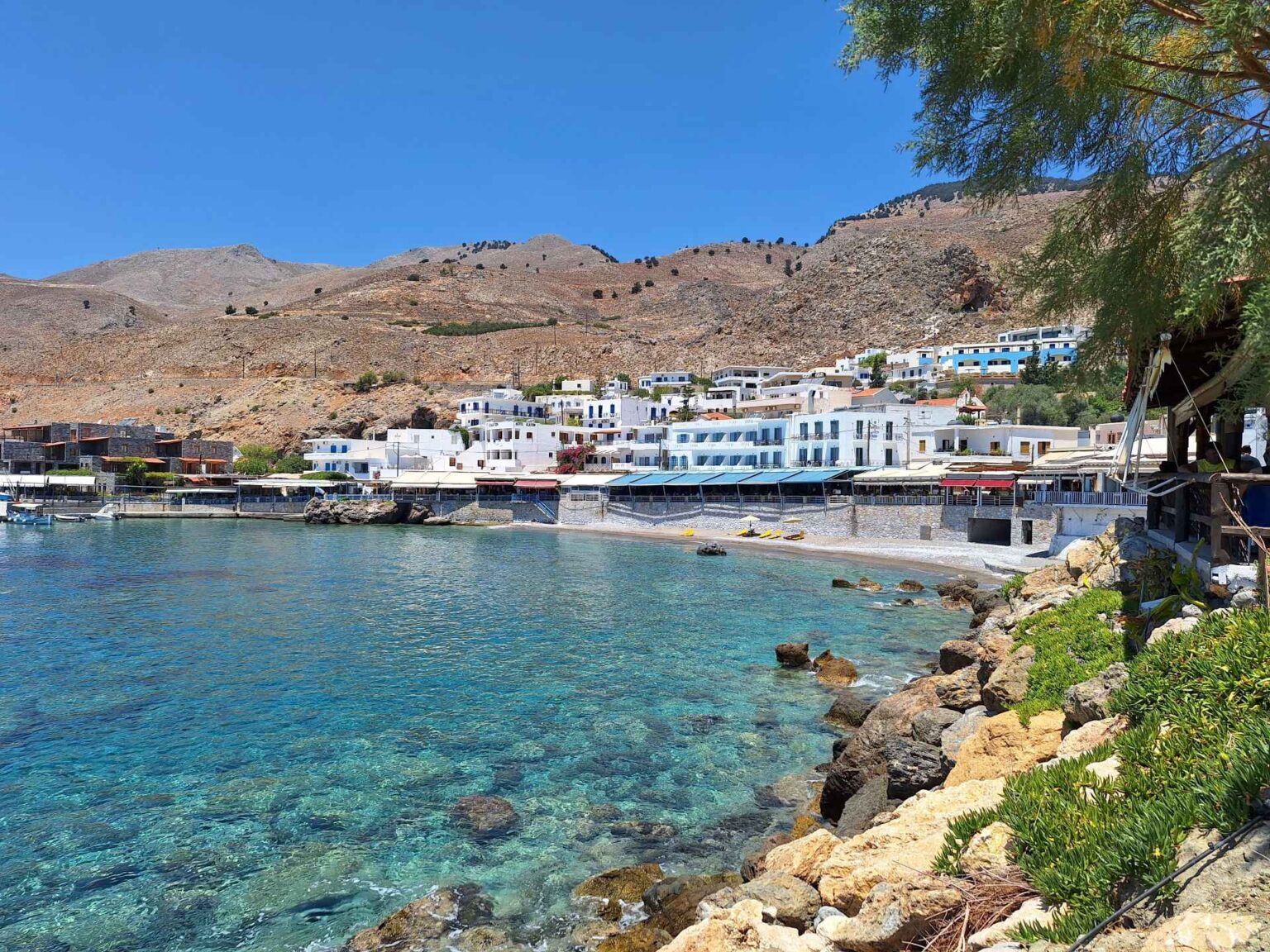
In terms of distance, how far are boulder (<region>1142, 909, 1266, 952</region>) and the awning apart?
7373cm

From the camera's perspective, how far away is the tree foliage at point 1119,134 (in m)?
7.54

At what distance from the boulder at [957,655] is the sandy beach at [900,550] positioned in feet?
62.4

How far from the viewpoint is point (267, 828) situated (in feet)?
39.1

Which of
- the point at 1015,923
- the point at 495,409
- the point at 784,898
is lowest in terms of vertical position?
the point at 784,898

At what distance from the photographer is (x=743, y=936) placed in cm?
657

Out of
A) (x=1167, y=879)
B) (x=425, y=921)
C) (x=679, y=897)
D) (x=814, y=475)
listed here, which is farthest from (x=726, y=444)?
(x=1167, y=879)

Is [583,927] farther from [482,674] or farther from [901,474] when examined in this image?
[901,474]

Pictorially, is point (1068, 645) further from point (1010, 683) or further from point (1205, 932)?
point (1205, 932)

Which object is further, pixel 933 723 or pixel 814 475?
pixel 814 475

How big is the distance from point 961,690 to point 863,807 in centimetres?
422

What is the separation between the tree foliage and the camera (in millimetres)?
7543

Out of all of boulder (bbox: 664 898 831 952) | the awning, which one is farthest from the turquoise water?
the awning

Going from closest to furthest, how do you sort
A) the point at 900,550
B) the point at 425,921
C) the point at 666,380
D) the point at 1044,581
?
the point at 425,921 < the point at 1044,581 < the point at 900,550 < the point at 666,380

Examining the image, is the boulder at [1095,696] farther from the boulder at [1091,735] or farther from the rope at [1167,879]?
the rope at [1167,879]
